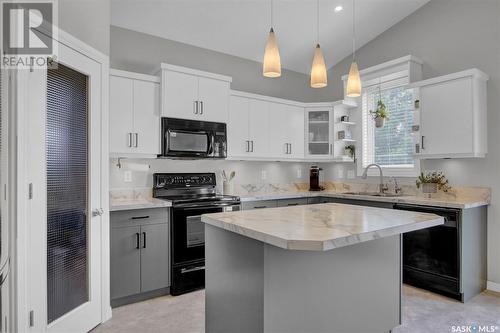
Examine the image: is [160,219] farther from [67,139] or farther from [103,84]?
[103,84]

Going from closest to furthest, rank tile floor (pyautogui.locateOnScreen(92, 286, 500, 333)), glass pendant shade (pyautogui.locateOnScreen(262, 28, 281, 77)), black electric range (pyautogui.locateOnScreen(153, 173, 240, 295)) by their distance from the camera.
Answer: glass pendant shade (pyautogui.locateOnScreen(262, 28, 281, 77)) < tile floor (pyautogui.locateOnScreen(92, 286, 500, 333)) < black electric range (pyautogui.locateOnScreen(153, 173, 240, 295))

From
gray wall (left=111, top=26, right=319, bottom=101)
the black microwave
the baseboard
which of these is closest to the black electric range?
the black microwave

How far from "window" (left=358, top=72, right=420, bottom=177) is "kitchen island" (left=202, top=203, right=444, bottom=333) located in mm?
2118

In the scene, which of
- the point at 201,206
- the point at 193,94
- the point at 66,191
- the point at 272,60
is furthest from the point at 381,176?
the point at 66,191

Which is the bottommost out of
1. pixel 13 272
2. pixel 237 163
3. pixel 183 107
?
pixel 13 272

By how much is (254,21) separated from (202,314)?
330 centimetres

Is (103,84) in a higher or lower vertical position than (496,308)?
higher

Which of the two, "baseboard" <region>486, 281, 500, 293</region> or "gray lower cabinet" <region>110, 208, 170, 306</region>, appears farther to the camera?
"baseboard" <region>486, 281, 500, 293</region>

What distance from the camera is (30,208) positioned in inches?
76.7

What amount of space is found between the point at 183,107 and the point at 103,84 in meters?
1.01

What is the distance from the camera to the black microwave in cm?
336

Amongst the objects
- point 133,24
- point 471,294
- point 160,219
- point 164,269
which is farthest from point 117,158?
point 471,294

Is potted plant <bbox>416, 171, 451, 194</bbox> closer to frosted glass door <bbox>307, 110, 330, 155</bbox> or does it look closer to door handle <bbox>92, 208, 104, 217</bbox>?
frosted glass door <bbox>307, 110, 330, 155</bbox>

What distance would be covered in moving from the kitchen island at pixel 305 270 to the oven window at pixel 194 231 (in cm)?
107
